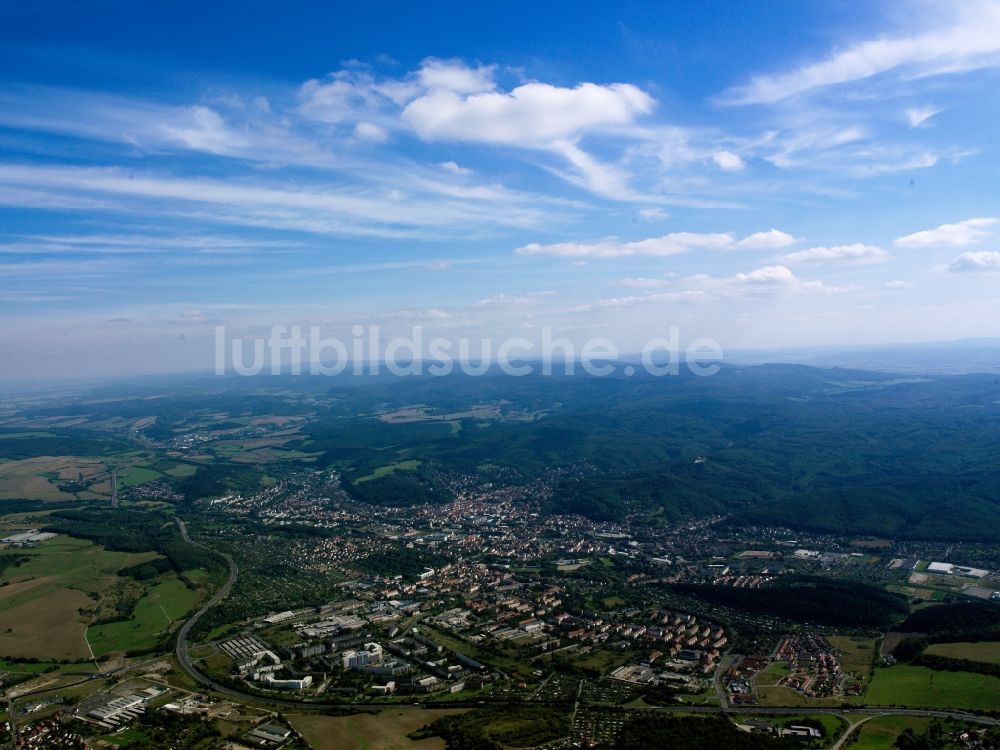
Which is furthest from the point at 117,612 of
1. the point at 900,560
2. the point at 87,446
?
the point at 87,446

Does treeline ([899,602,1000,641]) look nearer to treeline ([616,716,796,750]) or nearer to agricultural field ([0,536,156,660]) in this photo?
treeline ([616,716,796,750])

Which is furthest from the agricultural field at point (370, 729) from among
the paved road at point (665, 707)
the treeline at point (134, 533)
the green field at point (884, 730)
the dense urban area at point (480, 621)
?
the treeline at point (134, 533)

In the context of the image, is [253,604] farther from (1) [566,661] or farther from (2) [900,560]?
(2) [900,560]

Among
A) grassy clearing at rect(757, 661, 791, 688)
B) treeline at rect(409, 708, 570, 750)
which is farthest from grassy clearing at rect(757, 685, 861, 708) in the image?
treeline at rect(409, 708, 570, 750)

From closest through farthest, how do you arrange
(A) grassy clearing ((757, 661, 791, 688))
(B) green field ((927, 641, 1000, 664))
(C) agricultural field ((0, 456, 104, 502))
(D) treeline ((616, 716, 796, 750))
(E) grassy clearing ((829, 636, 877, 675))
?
1. (D) treeline ((616, 716, 796, 750))
2. (A) grassy clearing ((757, 661, 791, 688))
3. (B) green field ((927, 641, 1000, 664))
4. (E) grassy clearing ((829, 636, 877, 675))
5. (C) agricultural field ((0, 456, 104, 502))

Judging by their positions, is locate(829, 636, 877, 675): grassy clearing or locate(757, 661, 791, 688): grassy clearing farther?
locate(829, 636, 877, 675): grassy clearing

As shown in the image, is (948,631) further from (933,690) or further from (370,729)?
(370,729)

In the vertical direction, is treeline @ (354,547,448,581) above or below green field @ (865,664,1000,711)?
below
